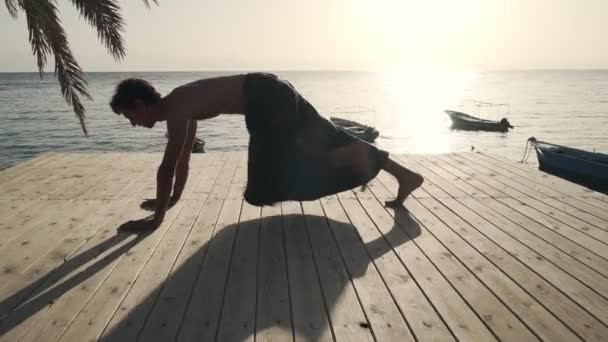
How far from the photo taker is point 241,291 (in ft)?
7.34

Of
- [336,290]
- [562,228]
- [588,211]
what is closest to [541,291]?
[336,290]

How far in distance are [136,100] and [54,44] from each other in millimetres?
2686

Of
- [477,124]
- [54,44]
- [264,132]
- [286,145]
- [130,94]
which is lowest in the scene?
[477,124]

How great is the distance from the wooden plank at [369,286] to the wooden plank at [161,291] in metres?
0.95

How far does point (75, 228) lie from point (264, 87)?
1.90 m

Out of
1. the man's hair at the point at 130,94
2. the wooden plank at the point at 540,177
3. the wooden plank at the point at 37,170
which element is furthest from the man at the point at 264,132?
the wooden plank at the point at 540,177

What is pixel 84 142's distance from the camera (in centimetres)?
2484

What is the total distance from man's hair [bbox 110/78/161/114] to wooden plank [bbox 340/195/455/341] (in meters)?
1.86

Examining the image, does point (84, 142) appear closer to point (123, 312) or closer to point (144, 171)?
point (144, 171)

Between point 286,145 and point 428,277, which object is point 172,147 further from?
point 428,277

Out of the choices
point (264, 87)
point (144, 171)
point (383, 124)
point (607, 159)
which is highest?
point (264, 87)

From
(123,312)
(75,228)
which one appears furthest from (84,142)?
(123,312)

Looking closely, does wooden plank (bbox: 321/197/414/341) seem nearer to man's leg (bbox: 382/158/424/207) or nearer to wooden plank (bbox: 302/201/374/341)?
wooden plank (bbox: 302/201/374/341)

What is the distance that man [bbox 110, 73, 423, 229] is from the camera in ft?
9.46
